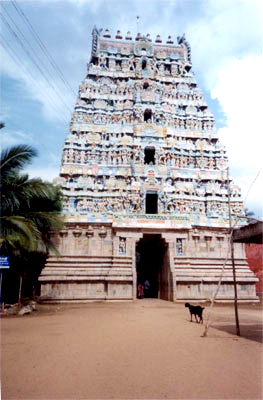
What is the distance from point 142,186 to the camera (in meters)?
22.7

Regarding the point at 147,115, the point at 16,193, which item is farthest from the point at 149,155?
the point at 16,193

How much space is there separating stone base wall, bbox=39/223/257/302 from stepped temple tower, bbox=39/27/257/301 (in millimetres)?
66

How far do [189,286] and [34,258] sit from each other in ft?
36.3

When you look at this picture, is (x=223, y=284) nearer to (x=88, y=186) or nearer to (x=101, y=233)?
(x=101, y=233)

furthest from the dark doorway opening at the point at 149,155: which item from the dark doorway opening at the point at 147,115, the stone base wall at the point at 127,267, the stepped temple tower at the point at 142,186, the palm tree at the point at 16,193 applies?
the palm tree at the point at 16,193

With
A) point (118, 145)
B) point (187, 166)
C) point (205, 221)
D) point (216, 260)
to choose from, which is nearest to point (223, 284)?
point (216, 260)

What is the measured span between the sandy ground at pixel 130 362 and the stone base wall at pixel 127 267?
7.60 m

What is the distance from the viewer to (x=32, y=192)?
13.1 m

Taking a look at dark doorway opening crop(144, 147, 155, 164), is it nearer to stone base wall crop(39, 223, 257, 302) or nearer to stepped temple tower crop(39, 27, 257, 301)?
stepped temple tower crop(39, 27, 257, 301)

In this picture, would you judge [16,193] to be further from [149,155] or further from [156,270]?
[149,155]

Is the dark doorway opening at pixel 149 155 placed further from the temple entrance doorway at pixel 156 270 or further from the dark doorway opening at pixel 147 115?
the temple entrance doorway at pixel 156 270

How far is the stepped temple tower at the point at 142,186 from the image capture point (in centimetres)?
1853

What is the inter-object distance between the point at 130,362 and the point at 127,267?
12659mm

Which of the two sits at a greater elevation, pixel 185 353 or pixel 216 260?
pixel 216 260
